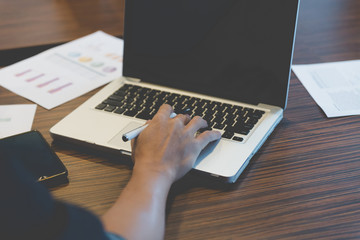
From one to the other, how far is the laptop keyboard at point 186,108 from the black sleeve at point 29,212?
0.44 metres

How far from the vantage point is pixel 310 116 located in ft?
3.13

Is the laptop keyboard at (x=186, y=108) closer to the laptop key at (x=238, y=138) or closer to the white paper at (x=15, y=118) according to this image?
the laptop key at (x=238, y=138)

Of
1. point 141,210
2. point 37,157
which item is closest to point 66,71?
point 37,157

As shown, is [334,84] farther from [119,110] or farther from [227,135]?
[119,110]

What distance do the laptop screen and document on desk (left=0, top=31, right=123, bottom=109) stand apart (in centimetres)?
17

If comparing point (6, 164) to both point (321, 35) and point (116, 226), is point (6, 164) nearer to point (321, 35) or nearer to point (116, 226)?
point (116, 226)

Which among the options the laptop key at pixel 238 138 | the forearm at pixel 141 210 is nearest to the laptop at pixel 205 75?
the laptop key at pixel 238 138

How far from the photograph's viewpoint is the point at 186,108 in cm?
95

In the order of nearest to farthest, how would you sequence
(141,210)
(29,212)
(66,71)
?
1. (29,212)
2. (141,210)
3. (66,71)

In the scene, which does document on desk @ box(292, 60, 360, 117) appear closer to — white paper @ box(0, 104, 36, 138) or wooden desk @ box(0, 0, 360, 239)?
wooden desk @ box(0, 0, 360, 239)

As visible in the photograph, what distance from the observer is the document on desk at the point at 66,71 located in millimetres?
1149

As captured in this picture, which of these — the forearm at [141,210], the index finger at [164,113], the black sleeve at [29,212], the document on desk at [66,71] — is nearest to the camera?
the black sleeve at [29,212]

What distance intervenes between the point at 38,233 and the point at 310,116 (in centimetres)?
70

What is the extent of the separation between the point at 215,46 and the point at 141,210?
485 mm
